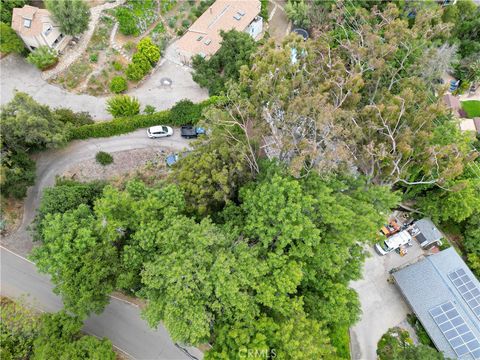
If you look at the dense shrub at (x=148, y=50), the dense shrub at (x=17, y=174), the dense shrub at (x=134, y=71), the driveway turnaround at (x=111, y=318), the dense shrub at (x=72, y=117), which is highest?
the dense shrub at (x=148, y=50)

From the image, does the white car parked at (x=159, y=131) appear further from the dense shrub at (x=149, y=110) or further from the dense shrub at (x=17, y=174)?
the dense shrub at (x=17, y=174)

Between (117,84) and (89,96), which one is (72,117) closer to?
(89,96)

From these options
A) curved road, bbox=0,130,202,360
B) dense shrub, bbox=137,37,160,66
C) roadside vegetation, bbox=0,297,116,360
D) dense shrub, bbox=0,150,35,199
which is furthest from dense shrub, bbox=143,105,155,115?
roadside vegetation, bbox=0,297,116,360

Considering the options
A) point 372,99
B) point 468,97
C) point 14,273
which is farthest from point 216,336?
point 468,97

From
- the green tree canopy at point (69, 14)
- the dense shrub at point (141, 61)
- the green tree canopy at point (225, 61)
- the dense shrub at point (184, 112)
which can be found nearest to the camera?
the dense shrub at point (184, 112)

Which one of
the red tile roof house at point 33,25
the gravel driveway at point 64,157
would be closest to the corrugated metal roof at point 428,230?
the gravel driveway at point 64,157

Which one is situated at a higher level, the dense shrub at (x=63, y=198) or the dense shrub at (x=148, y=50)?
the dense shrub at (x=148, y=50)
